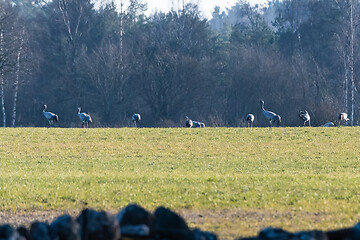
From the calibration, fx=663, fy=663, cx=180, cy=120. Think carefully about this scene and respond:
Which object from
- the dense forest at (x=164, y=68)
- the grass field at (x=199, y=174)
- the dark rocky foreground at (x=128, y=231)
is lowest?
the dark rocky foreground at (x=128, y=231)

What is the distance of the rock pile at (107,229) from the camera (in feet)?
29.3

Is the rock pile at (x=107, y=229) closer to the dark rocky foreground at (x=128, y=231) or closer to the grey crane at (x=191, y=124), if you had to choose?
the dark rocky foreground at (x=128, y=231)

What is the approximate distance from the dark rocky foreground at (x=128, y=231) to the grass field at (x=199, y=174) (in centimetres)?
310

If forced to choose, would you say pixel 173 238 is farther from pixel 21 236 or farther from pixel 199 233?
pixel 21 236

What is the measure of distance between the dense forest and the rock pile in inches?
2294

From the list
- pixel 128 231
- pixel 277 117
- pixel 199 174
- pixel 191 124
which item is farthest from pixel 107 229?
pixel 191 124

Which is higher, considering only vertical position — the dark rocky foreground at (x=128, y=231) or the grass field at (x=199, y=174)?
the grass field at (x=199, y=174)

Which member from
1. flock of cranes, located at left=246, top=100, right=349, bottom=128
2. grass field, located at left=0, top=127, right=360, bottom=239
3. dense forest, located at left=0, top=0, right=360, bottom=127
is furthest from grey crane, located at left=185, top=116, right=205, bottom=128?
dense forest, located at left=0, top=0, right=360, bottom=127

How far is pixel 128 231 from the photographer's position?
9.09m

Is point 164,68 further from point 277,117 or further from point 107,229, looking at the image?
point 107,229

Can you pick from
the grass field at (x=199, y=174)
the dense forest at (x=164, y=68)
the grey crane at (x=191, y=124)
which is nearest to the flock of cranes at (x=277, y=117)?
the grass field at (x=199, y=174)

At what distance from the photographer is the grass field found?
1514cm

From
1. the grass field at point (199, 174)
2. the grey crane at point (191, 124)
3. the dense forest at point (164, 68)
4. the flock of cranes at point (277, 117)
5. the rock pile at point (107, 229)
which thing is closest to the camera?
the rock pile at point (107, 229)

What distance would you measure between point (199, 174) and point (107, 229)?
15047 mm
